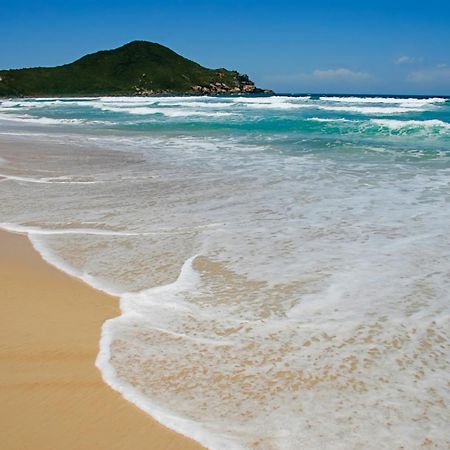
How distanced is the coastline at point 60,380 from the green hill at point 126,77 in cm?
12003

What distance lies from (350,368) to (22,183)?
7986 mm

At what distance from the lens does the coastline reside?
8.48 ft

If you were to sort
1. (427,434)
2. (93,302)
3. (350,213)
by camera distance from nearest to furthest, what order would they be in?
(427,434)
(93,302)
(350,213)

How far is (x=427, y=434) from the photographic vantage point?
2.69 meters

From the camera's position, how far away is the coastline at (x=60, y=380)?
2584 millimetres

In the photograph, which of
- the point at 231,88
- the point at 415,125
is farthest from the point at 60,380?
the point at 231,88

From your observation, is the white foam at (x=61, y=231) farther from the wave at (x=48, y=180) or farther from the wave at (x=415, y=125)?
the wave at (x=415, y=125)

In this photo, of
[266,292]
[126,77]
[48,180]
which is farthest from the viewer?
[126,77]

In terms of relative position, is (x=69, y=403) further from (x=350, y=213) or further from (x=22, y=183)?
(x=22, y=183)

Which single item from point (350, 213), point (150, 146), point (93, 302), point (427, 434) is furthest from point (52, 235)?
point (150, 146)

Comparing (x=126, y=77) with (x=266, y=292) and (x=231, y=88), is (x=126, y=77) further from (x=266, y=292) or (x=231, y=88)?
(x=266, y=292)

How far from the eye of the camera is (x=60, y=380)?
307 cm

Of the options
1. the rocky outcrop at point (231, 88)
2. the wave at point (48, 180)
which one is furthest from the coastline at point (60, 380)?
the rocky outcrop at point (231, 88)

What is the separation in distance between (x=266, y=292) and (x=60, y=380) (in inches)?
77.2
